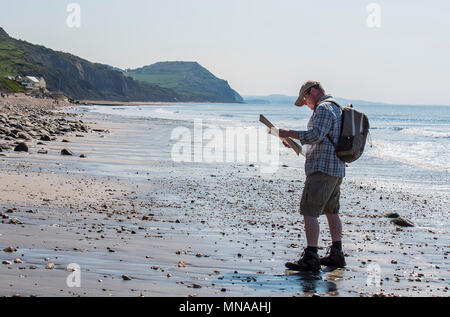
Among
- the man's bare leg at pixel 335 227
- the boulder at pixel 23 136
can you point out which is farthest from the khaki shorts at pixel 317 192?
the boulder at pixel 23 136

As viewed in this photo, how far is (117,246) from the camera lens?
725 centimetres

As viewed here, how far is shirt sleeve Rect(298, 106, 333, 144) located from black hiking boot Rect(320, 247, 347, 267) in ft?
4.56

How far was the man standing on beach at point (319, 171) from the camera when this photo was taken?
6.71 metres

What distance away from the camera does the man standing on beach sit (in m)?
6.71

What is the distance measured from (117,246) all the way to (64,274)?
57.5 inches

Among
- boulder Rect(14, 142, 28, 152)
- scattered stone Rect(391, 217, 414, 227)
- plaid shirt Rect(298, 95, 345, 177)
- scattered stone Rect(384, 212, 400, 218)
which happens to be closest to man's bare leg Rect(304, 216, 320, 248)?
plaid shirt Rect(298, 95, 345, 177)

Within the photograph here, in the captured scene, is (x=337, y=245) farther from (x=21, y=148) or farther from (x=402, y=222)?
(x=21, y=148)

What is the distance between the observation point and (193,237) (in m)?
8.17

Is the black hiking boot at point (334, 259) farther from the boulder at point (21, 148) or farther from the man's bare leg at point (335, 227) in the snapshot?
the boulder at point (21, 148)

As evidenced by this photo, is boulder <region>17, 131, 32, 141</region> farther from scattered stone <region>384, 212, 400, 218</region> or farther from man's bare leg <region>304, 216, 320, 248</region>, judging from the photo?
man's bare leg <region>304, 216, 320, 248</region>

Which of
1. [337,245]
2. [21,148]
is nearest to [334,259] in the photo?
[337,245]

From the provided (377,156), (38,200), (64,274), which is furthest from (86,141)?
(64,274)

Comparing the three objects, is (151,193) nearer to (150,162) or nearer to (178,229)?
(178,229)

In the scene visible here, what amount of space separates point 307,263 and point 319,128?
159 centimetres
